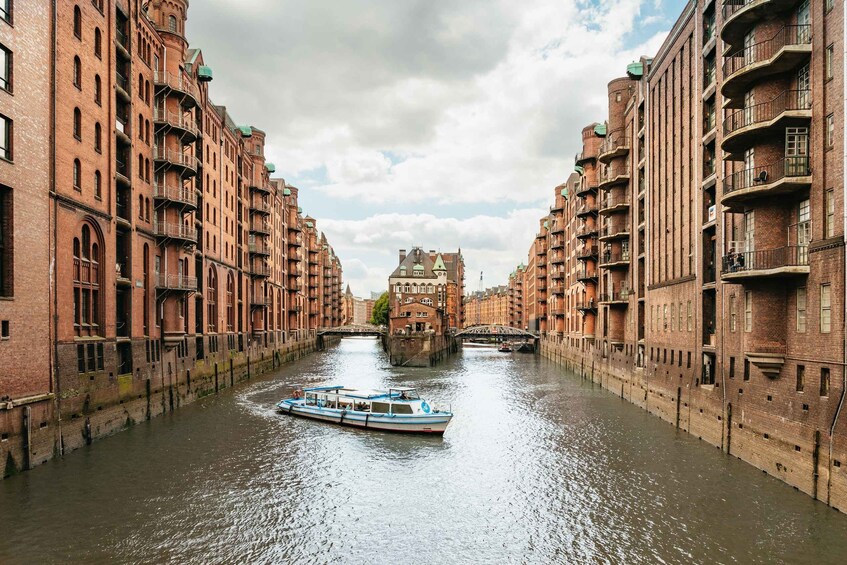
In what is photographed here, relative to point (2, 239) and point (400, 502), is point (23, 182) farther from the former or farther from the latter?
point (400, 502)

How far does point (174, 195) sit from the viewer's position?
4200cm

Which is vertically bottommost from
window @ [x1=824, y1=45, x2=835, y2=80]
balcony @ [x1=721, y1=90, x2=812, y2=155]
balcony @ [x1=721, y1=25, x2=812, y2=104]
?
balcony @ [x1=721, y1=90, x2=812, y2=155]

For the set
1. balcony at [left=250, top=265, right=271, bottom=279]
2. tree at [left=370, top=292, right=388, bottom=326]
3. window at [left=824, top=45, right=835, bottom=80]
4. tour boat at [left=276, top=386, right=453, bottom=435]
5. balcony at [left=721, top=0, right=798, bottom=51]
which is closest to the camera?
window at [left=824, top=45, right=835, bottom=80]

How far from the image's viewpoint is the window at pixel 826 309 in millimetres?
20217

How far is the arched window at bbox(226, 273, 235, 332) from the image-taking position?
201 ft

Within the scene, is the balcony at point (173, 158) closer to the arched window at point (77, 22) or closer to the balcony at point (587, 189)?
the arched window at point (77, 22)

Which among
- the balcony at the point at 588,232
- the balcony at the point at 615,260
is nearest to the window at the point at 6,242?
the balcony at the point at 615,260

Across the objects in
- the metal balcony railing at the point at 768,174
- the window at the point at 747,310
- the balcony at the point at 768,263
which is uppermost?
the metal balcony railing at the point at 768,174

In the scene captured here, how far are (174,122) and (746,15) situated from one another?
116 ft

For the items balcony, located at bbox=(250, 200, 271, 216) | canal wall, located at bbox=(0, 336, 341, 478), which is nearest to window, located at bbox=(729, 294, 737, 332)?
canal wall, located at bbox=(0, 336, 341, 478)

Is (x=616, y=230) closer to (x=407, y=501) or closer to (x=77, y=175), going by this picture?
(x=407, y=501)

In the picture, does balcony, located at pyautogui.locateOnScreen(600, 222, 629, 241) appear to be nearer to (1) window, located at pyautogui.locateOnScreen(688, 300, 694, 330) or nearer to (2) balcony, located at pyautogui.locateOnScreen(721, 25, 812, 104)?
(1) window, located at pyautogui.locateOnScreen(688, 300, 694, 330)

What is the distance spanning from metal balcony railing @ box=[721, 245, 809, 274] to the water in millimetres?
8425

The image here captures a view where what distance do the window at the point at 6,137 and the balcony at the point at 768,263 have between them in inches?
1150
